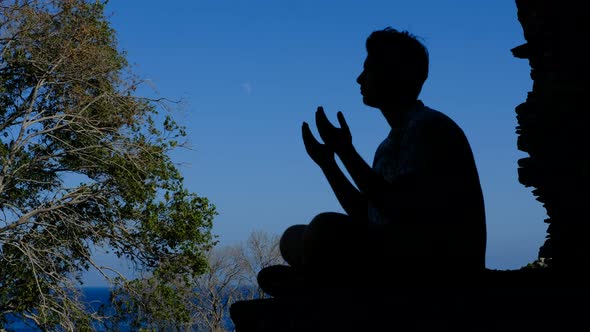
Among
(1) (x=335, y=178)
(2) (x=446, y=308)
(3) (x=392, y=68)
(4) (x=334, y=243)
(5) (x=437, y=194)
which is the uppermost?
(3) (x=392, y=68)

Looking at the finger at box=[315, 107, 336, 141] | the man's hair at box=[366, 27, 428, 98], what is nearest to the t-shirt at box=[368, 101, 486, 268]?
the man's hair at box=[366, 27, 428, 98]

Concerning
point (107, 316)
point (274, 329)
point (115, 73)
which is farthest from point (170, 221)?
point (274, 329)

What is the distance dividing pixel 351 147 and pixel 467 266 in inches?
21.6

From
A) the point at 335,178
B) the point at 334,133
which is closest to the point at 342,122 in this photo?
the point at 334,133

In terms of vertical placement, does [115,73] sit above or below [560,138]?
above

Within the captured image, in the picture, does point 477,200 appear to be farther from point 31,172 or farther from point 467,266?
point 31,172

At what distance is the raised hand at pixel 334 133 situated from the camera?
221 centimetres

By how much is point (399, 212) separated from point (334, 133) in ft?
1.11

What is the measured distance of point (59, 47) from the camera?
1234 centimetres

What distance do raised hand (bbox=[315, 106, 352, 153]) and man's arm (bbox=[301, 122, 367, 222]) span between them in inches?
2.0

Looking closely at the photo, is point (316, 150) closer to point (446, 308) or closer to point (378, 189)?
point (378, 189)

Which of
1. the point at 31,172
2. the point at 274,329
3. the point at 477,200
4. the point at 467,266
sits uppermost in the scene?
the point at 31,172

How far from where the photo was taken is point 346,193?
97.3 inches

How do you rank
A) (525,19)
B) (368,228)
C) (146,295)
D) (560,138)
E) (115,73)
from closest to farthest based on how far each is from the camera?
(368,228) → (560,138) → (525,19) → (146,295) → (115,73)
